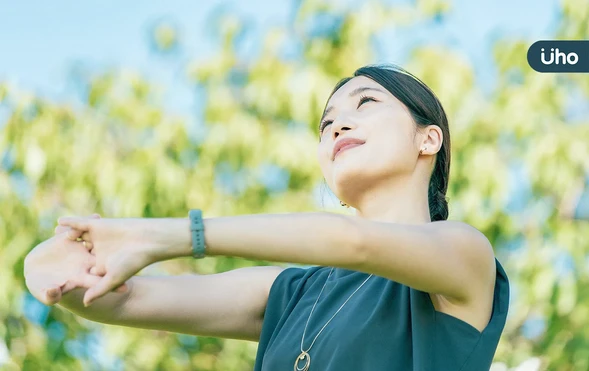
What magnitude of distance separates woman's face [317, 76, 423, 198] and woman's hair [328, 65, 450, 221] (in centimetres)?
2

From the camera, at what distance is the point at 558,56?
17.6ft

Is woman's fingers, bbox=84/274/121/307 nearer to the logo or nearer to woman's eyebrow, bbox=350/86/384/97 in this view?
woman's eyebrow, bbox=350/86/384/97

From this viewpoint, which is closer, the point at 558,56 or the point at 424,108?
the point at 424,108

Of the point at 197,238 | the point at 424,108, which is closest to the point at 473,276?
the point at 424,108

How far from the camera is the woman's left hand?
1.66 metres

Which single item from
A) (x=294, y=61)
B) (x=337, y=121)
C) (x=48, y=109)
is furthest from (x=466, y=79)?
(x=337, y=121)

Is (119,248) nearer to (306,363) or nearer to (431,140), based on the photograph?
(306,363)

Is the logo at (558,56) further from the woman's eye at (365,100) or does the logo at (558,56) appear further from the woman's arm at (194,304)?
the woman's arm at (194,304)

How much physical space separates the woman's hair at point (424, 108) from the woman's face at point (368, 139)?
0.02 metres

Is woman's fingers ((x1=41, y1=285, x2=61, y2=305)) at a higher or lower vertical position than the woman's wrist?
lower

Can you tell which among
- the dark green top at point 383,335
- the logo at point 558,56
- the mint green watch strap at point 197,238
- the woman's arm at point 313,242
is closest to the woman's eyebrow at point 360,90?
the dark green top at point 383,335

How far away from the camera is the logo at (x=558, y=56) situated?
207 inches

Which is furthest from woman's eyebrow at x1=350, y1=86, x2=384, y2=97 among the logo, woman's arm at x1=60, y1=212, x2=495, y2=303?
the logo

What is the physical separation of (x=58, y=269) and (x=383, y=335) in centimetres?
66
